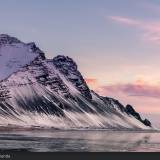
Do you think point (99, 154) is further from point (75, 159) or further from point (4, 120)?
point (4, 120)

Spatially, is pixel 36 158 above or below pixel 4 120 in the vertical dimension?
above

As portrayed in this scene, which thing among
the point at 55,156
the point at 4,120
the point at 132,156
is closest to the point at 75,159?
the point at 55,156

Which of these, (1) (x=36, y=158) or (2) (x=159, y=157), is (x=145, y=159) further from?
(1) (x=36, y=158)

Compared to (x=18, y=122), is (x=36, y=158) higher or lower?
higher

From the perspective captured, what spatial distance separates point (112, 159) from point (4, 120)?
180365 mm

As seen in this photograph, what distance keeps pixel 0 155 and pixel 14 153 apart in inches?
13.6

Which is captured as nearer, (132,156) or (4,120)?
(132,156)

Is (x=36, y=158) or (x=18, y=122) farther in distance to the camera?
(x=18, y=122)

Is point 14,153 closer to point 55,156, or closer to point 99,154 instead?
point 55,156

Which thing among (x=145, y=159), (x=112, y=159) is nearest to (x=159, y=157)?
(x=145, y=159)

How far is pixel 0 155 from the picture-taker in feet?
39.5

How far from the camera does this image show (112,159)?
1232 centimetres

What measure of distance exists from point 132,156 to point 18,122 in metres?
184

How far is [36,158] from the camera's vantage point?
12.2m
